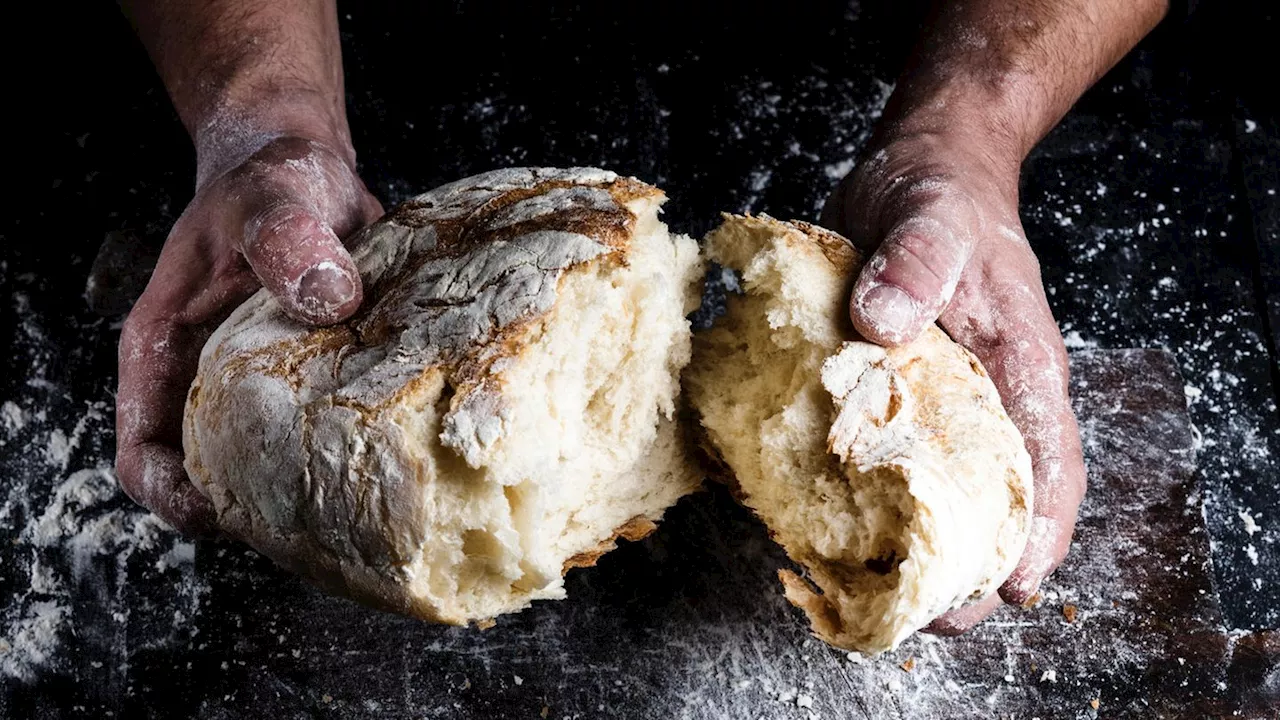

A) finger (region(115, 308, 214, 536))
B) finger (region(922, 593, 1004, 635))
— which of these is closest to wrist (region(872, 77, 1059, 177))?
finger (region(922, 593, 1004, 635))

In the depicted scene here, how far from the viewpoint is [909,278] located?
2.00 m

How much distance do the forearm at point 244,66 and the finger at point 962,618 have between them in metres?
1.80

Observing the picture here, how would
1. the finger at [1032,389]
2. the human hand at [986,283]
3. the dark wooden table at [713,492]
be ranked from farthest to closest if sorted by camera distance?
the dark wooden table at [713,492] → the finger at [1032,389] → the human hand at [986,283]

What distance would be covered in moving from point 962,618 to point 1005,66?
1329mm

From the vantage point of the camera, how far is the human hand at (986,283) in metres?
2.11

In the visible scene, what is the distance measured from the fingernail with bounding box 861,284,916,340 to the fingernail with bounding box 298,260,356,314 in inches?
37.7

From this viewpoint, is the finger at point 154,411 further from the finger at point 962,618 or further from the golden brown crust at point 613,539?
the finger at point 962,618

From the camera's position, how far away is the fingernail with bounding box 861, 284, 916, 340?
1.95 metres

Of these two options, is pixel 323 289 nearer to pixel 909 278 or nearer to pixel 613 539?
pixel 613 539

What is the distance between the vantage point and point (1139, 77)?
3.29 m

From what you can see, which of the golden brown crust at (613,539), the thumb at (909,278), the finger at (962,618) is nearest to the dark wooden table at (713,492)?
the finger at (962,618)

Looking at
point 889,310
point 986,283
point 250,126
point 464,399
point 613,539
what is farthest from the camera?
point 250,126

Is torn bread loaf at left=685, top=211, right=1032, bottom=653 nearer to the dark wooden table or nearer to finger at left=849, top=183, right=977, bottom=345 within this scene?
finger at left=849, top=183, right=977, bottom=345

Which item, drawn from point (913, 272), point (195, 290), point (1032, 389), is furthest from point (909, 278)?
point (195, 290)
